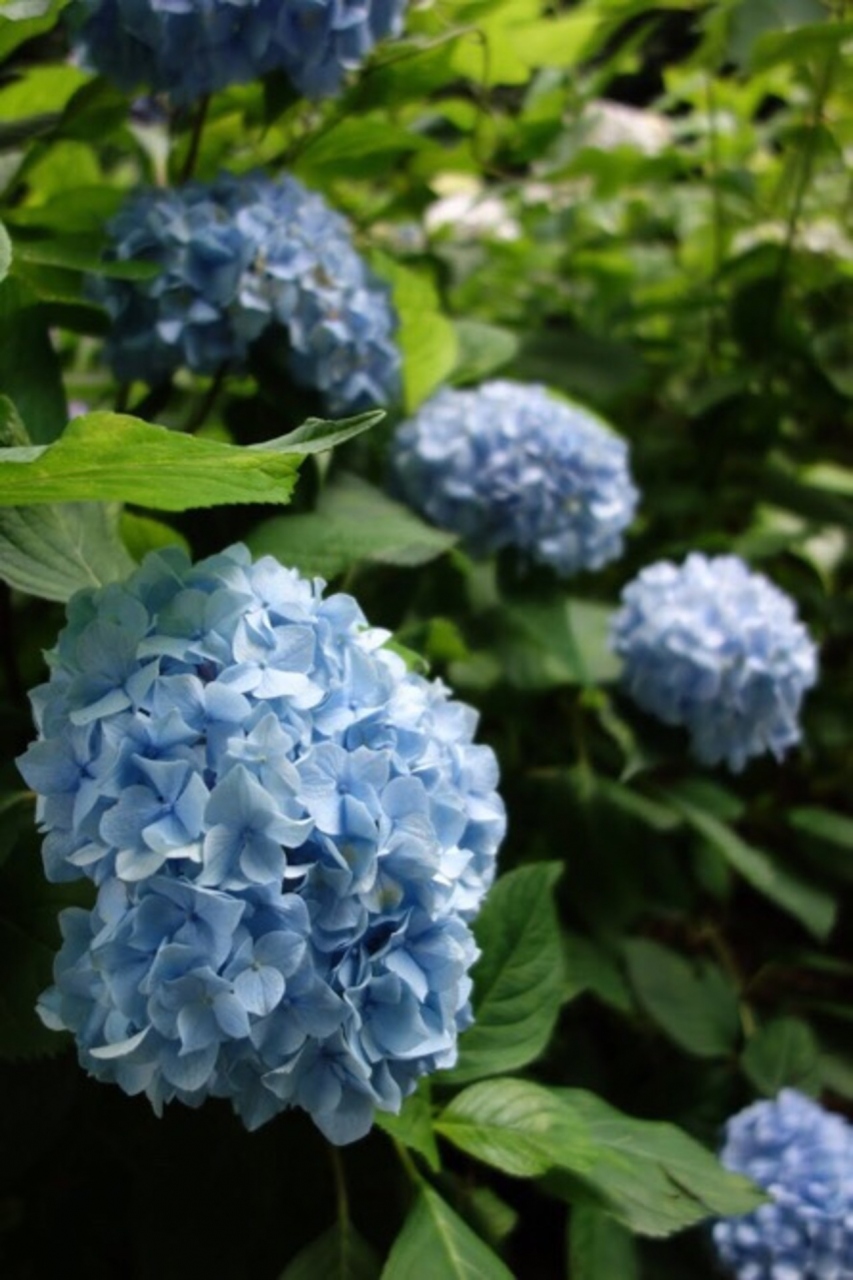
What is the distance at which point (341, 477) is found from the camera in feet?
3.47

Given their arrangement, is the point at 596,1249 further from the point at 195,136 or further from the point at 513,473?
the point at 195,136

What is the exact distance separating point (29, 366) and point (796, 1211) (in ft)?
2.54

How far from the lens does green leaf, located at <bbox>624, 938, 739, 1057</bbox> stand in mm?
1175

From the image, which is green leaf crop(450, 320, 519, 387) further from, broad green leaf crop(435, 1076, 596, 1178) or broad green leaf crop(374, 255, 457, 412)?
broad green leaf crop(435, 1076, 596, 1178)

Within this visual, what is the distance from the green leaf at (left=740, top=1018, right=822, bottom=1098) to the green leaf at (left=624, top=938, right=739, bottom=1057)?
0.11ft

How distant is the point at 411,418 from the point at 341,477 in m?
0.15

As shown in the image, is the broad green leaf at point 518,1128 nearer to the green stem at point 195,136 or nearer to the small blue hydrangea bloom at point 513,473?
the small blue hydrangea bloom at point 513,473

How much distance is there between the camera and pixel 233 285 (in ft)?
2.92

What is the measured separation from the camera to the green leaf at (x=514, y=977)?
30.6 inches

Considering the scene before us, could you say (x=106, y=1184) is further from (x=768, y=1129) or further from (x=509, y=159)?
(x=509, y=159)

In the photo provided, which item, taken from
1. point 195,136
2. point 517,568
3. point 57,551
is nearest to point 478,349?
point 517,568

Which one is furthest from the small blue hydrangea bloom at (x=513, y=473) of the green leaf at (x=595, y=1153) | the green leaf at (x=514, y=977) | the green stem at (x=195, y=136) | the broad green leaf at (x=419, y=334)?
the green leaf at (x=595, y=1153)

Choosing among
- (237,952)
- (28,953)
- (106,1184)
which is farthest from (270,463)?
(106,1184)

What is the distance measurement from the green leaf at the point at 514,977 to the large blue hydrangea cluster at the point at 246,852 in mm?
150
